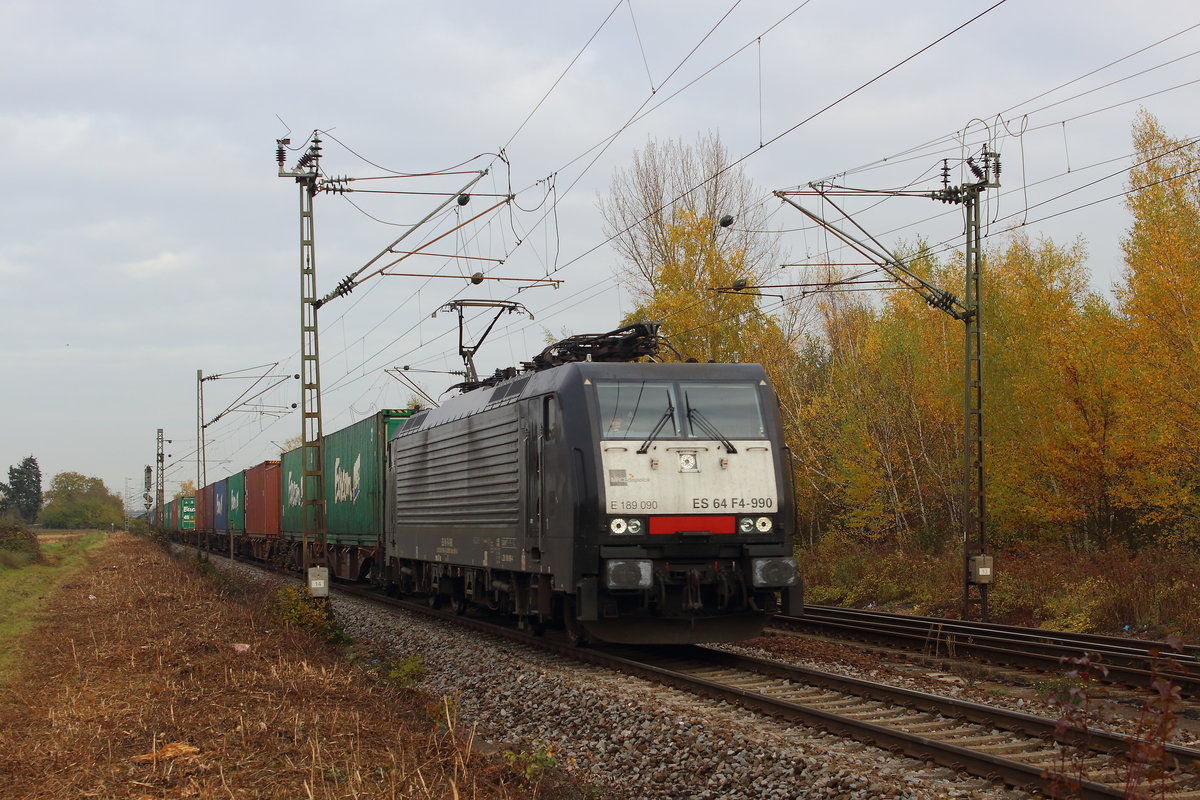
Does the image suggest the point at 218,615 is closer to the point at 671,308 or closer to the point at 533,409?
the point at 533,409

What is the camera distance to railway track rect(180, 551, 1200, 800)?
6.21 meters

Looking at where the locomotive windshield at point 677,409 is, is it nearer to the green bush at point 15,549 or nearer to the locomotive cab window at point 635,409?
the locomotive cab window at point 635,409

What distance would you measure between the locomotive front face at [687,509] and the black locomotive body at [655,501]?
1cm

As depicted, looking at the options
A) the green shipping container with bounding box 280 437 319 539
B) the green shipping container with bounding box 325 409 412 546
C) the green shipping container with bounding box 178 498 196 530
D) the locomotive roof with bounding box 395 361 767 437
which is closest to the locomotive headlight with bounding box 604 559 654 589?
the locomotive roof with bounding box 395 361 767 437

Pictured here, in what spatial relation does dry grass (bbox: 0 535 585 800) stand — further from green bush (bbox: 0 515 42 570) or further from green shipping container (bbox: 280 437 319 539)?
green bush (bbox: 0 515 42 570)

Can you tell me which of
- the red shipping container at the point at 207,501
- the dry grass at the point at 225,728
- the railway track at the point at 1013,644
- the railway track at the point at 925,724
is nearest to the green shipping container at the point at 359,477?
the dry grass at the point at 225,728

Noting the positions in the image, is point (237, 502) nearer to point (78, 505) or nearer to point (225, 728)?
point (225, 728)

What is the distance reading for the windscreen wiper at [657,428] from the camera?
37.6 ft

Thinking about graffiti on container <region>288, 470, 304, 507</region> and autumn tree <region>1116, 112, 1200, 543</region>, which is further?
graffiti on container <region>288, 470, 304, 507</region>

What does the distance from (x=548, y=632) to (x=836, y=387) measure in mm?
20986

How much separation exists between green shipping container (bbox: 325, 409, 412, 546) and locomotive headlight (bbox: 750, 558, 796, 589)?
38.3 feet

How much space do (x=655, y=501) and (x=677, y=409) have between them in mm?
1109

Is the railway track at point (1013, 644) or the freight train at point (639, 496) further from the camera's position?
the freight train at point (639, 496)

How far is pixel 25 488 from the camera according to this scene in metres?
136
